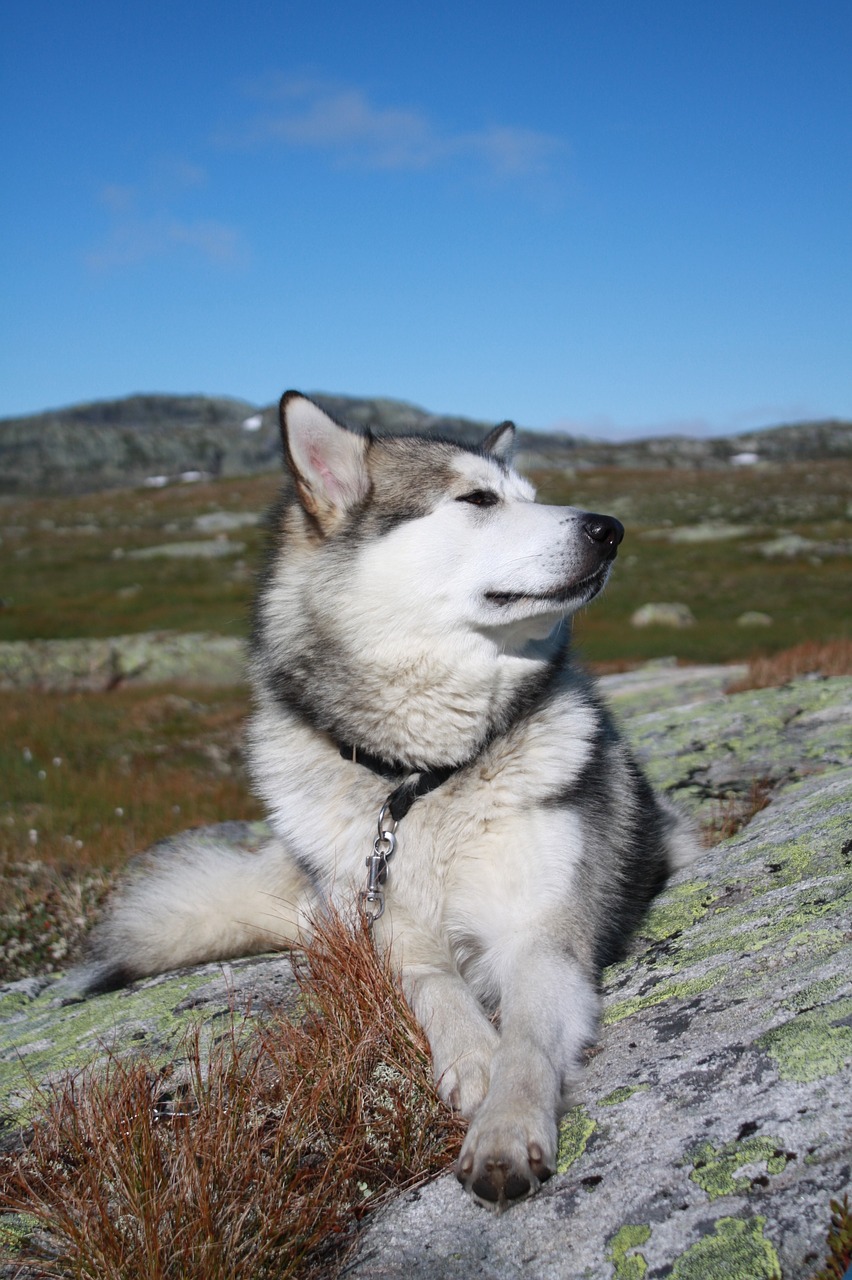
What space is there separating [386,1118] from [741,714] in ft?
19.0

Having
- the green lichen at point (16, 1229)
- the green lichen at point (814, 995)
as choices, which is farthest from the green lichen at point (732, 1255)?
the green lichen at point (16, 1229)

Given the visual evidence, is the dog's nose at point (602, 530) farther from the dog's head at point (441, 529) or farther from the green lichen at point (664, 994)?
the green lichen at point (664, 994)

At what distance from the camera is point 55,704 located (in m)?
21.5

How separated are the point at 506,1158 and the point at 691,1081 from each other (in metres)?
0.61

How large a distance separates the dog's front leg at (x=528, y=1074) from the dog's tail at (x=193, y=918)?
6.50 feet

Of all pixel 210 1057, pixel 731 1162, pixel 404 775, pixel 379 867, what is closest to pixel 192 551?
pixel 404 775

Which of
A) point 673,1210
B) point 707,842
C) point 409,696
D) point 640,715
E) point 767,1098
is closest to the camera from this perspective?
point 673,1210

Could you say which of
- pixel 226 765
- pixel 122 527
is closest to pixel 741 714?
pixel 226 765

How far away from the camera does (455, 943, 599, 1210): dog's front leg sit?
8.45 ft

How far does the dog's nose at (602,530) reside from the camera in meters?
4.36

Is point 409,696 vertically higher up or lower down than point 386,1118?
higher up

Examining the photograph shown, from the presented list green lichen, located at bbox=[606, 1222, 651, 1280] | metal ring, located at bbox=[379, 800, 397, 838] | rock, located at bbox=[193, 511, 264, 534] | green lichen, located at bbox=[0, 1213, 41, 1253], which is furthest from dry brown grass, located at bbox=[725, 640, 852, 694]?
rock, located at bbox=[193, 511, 264, 534]

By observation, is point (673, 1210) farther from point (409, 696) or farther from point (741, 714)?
point (741, 714)

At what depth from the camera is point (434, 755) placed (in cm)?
435
